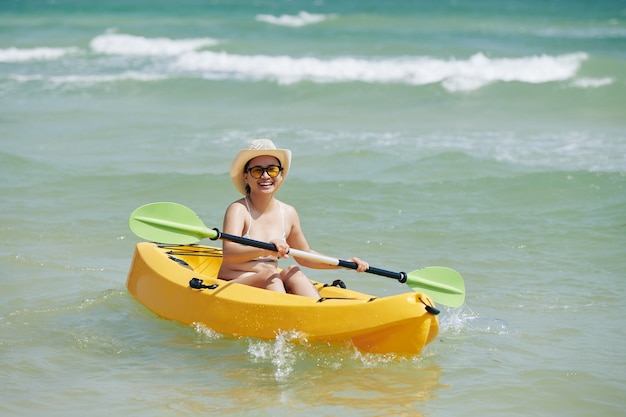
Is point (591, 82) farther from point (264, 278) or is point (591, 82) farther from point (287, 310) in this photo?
point (287, 310)

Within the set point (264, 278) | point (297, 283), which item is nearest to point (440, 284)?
point (297, 283)

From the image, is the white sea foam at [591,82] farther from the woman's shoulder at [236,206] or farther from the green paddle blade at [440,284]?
→ the woman's shoulder at [236,206]

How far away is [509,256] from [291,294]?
2.73 metres

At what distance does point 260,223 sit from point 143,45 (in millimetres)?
17853

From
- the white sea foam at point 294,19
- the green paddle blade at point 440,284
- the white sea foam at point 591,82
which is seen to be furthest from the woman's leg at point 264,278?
the white sea foam at point 294,19

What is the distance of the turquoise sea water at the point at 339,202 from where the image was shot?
4.70 metres

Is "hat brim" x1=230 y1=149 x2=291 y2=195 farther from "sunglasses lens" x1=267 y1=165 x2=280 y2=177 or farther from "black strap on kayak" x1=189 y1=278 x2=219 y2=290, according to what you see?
"black strap on kayak" x1=189 y1=278 x2=219 y2=290

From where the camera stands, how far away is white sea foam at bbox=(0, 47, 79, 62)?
1972cm

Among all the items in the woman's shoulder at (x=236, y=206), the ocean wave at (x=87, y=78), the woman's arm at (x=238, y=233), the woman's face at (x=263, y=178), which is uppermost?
the ocean wave at (x=87, y=78)

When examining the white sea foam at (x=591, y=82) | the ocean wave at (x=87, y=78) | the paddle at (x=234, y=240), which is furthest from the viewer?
the ocean wave at (x=87, y=78)

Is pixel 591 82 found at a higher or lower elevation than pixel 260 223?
higher

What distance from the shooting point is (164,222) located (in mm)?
5352

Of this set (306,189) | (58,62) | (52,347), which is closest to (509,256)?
(306,189)

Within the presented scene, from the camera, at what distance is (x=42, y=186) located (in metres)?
9.23
